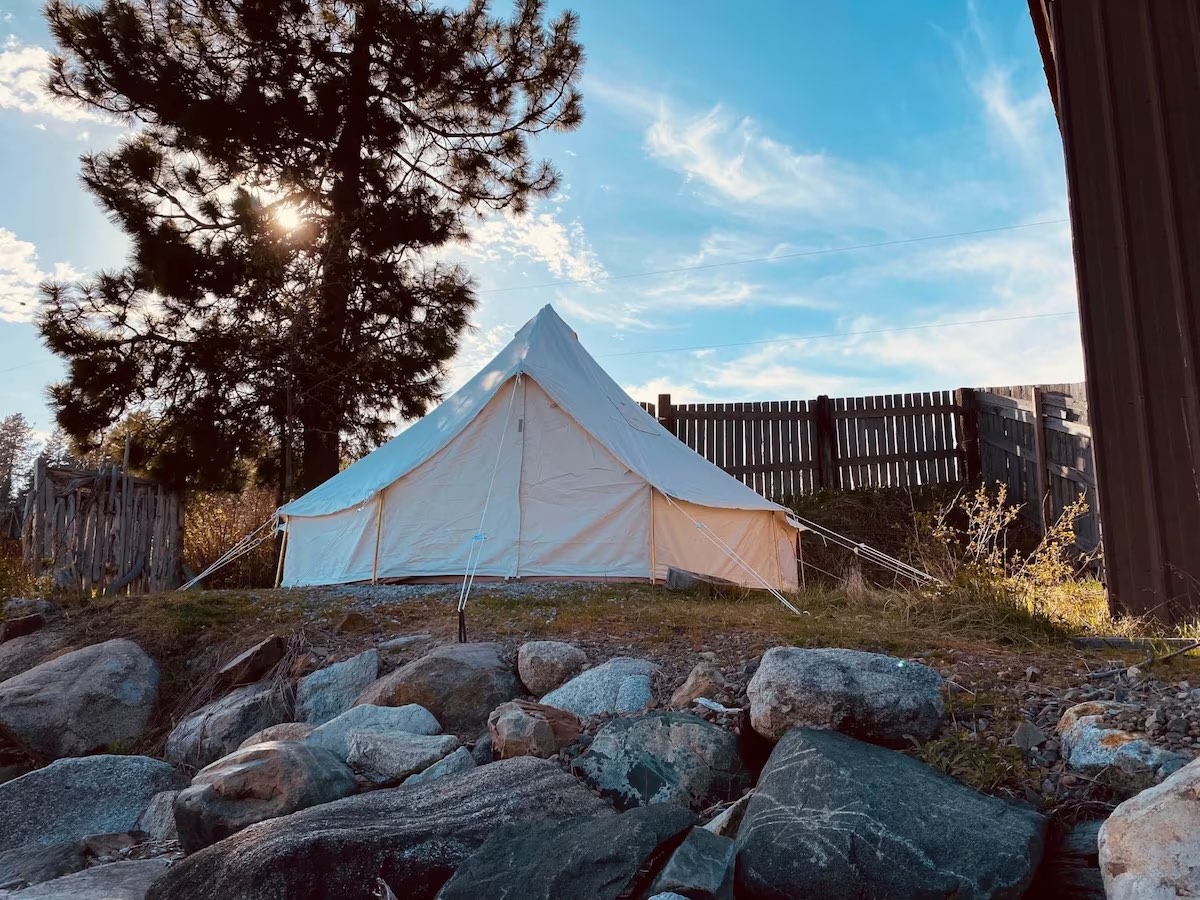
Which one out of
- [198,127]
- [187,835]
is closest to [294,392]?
Result: [198,127]

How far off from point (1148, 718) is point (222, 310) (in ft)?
35.3

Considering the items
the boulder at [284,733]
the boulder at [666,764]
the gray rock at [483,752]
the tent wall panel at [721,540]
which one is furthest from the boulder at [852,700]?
the tent wall panel at [721,540]

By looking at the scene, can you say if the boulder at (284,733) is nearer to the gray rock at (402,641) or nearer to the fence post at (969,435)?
the gray rock at (402,641)

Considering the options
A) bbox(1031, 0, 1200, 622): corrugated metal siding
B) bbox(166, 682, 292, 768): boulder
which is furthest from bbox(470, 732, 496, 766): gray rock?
bbox(1031, 0, 1200, 622): corrugated metal siding

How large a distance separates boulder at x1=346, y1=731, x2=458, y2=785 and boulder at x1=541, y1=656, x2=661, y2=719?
0.49 m

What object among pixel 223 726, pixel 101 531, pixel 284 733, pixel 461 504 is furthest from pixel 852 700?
pixel 101 531

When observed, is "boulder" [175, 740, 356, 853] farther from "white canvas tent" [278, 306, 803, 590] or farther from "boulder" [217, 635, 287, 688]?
"white canvas tent" [278, 306, 803, 590]

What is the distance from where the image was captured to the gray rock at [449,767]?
2.99 metres

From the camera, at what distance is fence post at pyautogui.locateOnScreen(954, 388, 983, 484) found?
10.1 metres

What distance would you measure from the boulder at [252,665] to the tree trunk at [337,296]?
6626 millimetres

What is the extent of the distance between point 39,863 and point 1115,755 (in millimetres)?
3398

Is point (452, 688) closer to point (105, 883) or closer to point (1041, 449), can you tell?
point (105, 883)

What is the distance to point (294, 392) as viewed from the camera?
1101 cm

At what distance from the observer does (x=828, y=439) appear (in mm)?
10367
